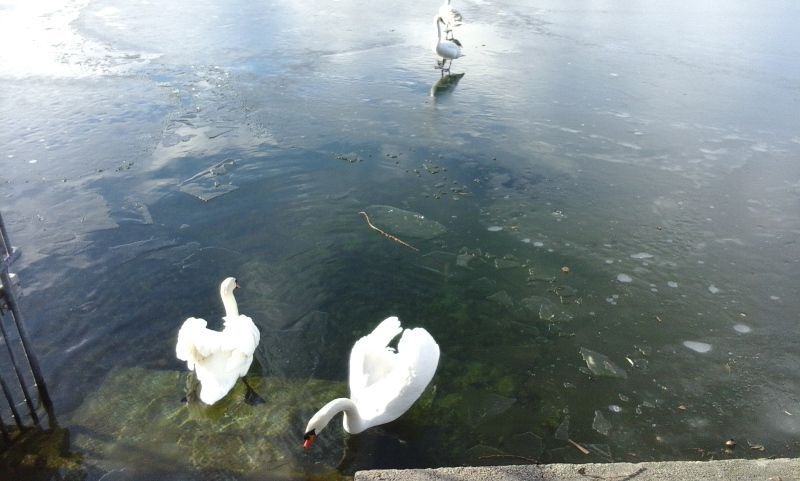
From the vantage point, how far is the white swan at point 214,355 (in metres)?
3.87

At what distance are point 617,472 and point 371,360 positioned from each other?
5.39 feet

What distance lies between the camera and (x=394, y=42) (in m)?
12.3

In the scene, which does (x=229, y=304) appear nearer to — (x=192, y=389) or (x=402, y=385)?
(x=192, y=389)

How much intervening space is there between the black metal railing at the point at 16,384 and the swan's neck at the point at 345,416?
174 centimetres

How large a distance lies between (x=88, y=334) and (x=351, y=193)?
2.98 meters

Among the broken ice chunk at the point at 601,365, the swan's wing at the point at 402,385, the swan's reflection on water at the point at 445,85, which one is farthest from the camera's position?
the swan's reflection on water at the point at 445,85

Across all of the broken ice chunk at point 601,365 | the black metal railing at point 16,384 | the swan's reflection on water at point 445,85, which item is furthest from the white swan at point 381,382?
the swan's reflection on water at point 445,85

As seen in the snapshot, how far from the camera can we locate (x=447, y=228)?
5914mm

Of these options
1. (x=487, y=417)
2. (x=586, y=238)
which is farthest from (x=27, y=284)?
(x=586, y=238)

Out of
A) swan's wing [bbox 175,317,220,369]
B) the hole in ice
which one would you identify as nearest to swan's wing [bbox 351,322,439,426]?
swan's wing [bbox 175,317,220,369]

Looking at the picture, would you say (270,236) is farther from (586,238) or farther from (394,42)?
(394,42)

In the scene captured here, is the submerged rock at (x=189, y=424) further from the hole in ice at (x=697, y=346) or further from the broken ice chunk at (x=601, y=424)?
the hole in ice at (x=697, y=346)

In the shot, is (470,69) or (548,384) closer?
(548,384)

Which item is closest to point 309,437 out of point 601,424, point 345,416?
point 345,416
